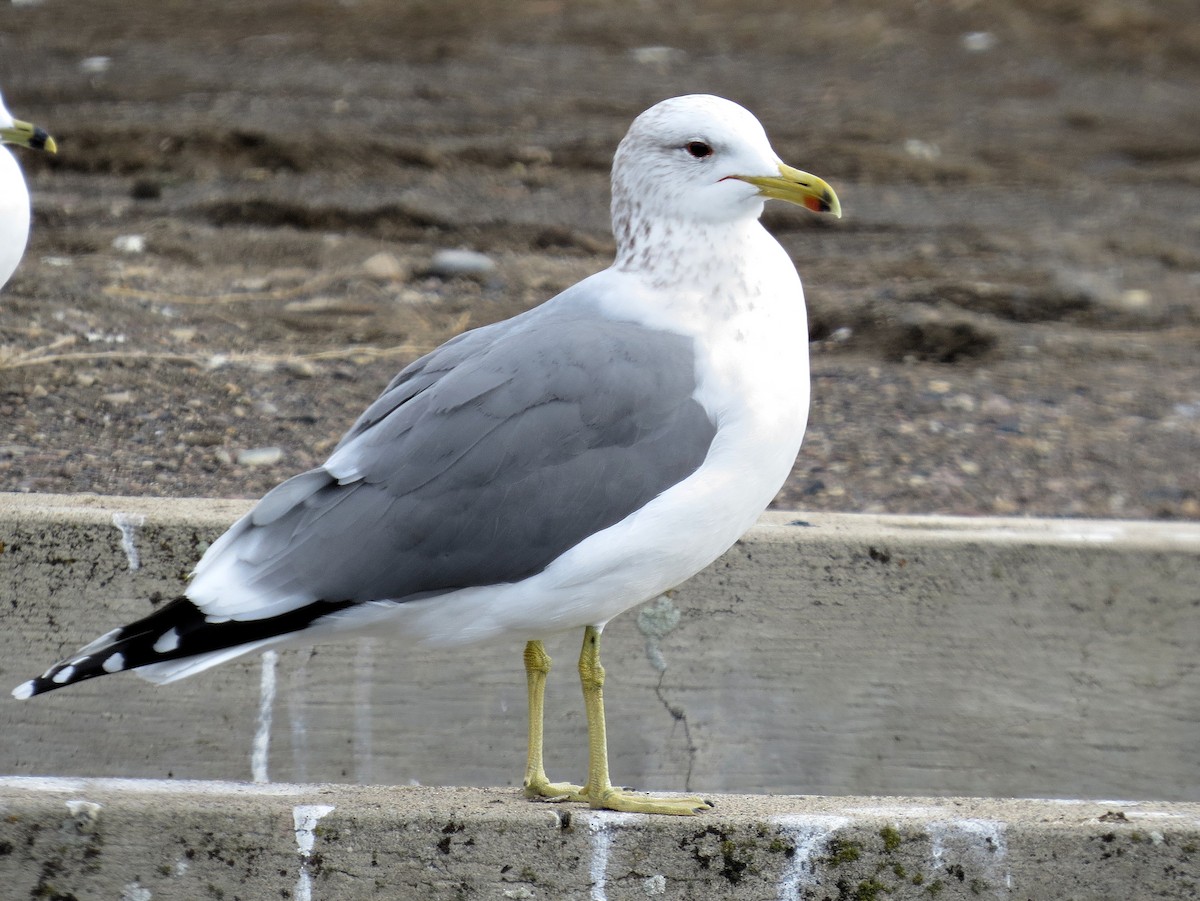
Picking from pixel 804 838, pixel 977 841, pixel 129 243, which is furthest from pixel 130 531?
pixel 129 243

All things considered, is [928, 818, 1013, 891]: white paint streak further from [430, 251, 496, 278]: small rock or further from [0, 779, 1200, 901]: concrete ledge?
[430, 251, 496, 278]: small rock

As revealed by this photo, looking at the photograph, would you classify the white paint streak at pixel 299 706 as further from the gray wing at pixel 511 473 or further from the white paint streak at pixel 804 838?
the white paint streak at pixel 804 838

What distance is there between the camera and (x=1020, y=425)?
485 cm

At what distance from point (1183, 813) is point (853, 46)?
8.69 meters

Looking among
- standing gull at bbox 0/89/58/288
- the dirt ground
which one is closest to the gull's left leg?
the dirt ground

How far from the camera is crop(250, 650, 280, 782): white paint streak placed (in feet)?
11.1

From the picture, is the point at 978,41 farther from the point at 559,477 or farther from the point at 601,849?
the point at 601,849

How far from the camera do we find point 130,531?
10.7ft

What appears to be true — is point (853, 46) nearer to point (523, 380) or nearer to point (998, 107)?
point (998, 107)

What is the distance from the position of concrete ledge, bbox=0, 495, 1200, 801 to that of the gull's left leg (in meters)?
0.78

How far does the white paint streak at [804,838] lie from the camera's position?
2426 mm

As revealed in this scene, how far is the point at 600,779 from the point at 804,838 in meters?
0.34

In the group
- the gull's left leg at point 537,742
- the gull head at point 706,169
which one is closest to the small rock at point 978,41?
the gull head at point 706,169

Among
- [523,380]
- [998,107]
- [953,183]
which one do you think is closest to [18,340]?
[523,380]
